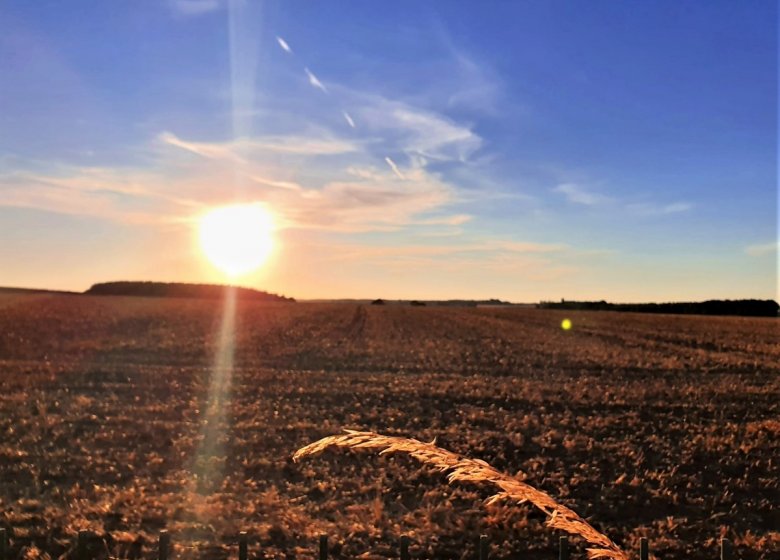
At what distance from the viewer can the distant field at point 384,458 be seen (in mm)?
7285

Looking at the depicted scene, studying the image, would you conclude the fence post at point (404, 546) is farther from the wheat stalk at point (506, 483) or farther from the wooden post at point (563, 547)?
the wheat stalk at point (506, 483)

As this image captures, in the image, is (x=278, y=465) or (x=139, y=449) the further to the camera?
(x=139, y=449)

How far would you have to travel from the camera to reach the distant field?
7285mm

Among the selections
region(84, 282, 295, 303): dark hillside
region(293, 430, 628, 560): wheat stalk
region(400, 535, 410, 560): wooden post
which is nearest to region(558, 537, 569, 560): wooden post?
region(400, 535, 410, 560): wooden post

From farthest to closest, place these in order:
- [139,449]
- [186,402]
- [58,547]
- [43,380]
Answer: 1. [43,380]
2. [186,402]
3. [139,449]
4. [58,547]

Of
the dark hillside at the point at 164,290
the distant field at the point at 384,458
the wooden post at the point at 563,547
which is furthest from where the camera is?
the dark hillside at the point at 164,290

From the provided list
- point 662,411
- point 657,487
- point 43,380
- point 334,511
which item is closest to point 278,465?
point 334,511

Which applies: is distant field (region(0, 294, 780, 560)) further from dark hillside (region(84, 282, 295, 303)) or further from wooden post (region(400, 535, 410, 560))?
dark hillside (region(84, 282, 295, 303))

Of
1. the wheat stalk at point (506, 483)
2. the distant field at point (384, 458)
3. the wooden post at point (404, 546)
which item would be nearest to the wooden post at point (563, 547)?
the wooden post at point (404, 546)

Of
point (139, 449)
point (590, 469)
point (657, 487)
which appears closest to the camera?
point (657, 487)

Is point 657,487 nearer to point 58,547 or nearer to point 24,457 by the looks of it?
point 58,547

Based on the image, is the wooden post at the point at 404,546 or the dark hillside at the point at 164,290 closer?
the wooden post at the point at 404,546

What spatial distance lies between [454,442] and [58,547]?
6393mm

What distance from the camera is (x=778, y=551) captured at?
23.3 ft
